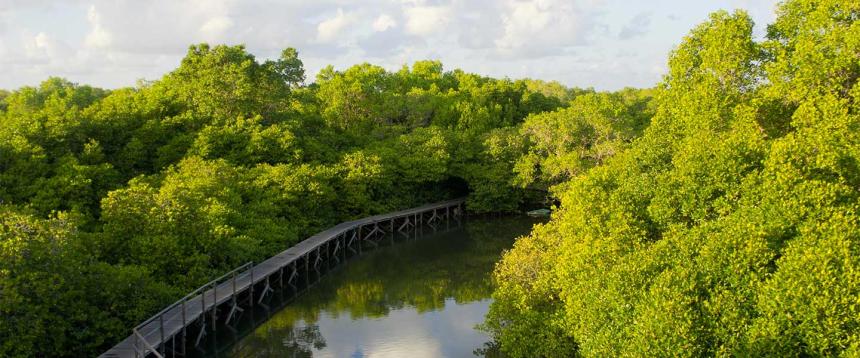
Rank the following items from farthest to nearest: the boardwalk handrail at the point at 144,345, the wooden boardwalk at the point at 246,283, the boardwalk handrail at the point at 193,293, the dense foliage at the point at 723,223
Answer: the wooden boardwalk at the point at 246,283, the boardwalk handrail at the point at 193,293, the boardwalk handrail at the point at 144,345, the dense foliage at the point at 723,223

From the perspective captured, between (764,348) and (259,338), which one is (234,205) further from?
(764,348)

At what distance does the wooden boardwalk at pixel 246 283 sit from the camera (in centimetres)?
1595

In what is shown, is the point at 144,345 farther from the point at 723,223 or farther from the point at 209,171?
the point at 209,171

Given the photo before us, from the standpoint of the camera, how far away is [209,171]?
26750 mm

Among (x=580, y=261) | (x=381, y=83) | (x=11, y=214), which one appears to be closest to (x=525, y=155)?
(x=381, y=83)

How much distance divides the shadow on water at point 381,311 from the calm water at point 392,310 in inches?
1.1

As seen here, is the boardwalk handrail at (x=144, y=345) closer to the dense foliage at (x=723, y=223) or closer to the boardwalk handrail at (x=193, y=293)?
the boardwalk handrail at (x=193, y=293)

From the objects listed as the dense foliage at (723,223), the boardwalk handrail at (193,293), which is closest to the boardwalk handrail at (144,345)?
the boardwalk handrail at (193,293)

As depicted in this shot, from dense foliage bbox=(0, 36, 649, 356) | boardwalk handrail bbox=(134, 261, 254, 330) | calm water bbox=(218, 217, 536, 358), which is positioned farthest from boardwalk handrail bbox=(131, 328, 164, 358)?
calm water bbox=(218, 217, 536, 358)

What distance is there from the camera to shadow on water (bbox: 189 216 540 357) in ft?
62.3

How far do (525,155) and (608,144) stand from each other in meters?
6.31

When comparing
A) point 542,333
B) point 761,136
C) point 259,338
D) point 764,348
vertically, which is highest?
point 761,136

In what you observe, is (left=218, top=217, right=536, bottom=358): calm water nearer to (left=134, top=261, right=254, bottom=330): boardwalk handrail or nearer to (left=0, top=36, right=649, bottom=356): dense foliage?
(left=134, top=261, right=254, bottom=330): boardwalk handrail

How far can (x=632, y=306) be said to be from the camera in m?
12.1
